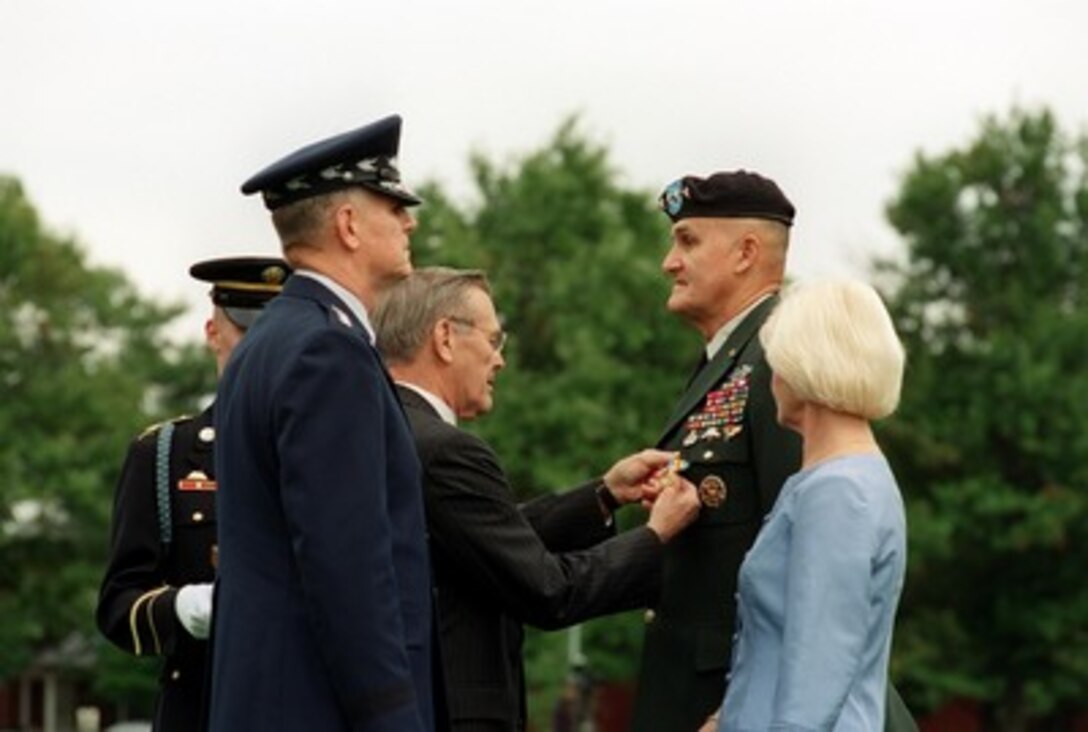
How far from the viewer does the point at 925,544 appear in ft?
164

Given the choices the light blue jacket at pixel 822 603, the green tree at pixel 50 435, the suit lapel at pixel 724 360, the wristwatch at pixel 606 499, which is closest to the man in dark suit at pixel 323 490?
the light blue jacket at pixel 822 603

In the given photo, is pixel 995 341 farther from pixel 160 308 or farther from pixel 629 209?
pixel 160 308

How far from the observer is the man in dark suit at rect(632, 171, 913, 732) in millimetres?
6809

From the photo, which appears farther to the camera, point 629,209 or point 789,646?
point 629,209

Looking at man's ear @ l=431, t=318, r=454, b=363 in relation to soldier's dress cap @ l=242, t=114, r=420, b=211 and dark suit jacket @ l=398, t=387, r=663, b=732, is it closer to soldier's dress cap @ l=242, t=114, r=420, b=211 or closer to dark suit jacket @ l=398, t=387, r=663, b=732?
dark suit jacket @ l=398, t=387, r=663, b=732

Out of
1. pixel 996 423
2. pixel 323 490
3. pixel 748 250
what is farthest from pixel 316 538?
pixel 996 423

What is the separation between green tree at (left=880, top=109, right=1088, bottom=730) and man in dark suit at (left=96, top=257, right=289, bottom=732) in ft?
140

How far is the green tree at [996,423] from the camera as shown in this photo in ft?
164

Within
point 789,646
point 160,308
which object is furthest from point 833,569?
point 160,308

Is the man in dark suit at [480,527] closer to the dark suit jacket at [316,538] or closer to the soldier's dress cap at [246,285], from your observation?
the soldier's dress cap at [246,285]

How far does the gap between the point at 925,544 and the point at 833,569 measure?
44926 mm

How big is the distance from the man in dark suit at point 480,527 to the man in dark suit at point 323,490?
3.48 ft

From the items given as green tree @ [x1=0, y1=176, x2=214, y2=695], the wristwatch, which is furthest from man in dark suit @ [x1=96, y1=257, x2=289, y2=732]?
green tree @ [x1=0, y1=176, x2=214, y2=695]

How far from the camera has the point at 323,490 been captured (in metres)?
5.50
